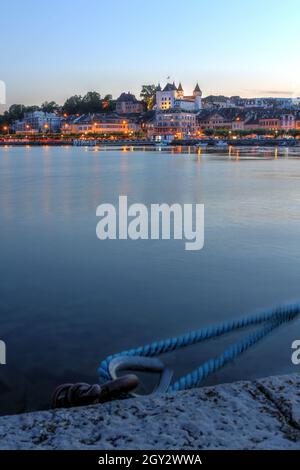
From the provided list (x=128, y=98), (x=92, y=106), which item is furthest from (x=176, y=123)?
(x=92, y=106)

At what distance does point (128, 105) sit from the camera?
355 feet

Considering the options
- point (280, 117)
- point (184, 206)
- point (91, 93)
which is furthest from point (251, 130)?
point (184, 206)

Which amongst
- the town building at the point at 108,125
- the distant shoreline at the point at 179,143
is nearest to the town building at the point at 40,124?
the distant shoreline at the point at 179,143

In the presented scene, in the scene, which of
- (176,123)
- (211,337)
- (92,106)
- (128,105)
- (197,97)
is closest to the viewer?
(211,337)

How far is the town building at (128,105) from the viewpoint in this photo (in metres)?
107

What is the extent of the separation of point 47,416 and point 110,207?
10185mm

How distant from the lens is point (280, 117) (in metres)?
83.7

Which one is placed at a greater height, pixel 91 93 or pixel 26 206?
pixel 91 93

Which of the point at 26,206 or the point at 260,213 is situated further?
the point at 26,206

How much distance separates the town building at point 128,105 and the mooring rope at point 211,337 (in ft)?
345

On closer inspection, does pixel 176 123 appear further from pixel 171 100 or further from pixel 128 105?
pixel 128 105

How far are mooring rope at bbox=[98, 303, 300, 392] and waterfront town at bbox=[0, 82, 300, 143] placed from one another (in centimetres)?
7746

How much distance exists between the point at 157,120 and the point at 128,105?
1847 centimetres
